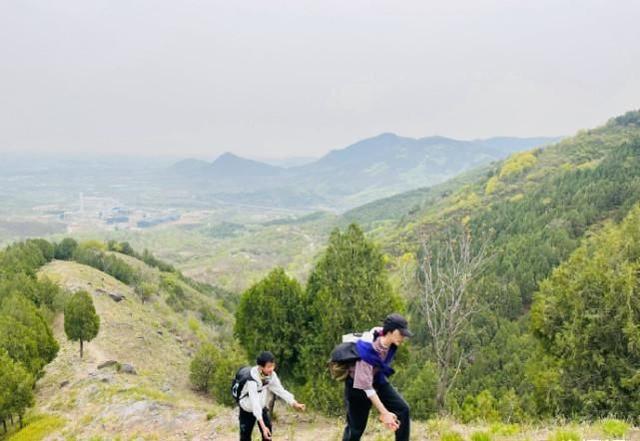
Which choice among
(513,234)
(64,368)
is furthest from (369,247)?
(513,234)

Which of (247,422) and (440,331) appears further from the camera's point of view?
(440,331)

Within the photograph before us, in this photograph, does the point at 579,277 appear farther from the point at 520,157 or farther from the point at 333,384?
the point at 520,157

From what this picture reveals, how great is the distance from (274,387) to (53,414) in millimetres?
16638

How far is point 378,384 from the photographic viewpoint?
227 inches

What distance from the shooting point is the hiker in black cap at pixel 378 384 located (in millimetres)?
5375

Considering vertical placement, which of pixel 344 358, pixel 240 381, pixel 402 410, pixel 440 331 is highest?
pixel 344 358

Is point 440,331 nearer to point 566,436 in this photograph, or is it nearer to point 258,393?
point 566,436

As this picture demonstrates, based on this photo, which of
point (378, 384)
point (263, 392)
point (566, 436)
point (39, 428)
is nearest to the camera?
point (378, 384)

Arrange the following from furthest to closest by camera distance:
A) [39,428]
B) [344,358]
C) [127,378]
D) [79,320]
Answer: [79,320], [127,378], [39,428], [344,358]

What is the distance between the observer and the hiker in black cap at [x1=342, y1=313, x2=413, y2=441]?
5.38 meters

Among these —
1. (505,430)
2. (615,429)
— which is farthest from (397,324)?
(615,429)

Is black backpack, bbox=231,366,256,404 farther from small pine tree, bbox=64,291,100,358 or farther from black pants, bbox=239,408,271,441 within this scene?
small pine tree, bbox=64,291,100,358

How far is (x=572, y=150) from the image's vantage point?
127 meters

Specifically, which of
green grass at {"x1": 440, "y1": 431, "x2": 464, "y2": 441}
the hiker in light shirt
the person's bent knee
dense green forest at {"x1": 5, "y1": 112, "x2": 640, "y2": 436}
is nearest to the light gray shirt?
the hiker in light shirt
